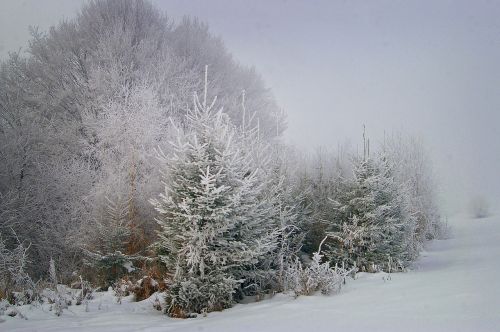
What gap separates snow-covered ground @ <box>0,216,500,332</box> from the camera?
14.4 ft

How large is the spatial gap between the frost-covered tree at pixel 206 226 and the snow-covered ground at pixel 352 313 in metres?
0.48

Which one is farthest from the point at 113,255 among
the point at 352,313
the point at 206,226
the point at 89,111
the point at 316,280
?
the point at 89,111

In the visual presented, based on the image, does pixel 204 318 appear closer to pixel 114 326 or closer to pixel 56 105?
pixel 114 326

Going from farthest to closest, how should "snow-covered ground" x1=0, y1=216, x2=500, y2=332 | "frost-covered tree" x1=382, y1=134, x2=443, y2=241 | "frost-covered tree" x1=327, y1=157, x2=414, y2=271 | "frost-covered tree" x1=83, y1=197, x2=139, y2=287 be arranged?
"frost-covered tree" x1=382, y1=134, x2=443, y2=241
"frost-covered tree" x1=83, y1=197, x2=139, y2=287
"frost-covered tree" x1=327, y1=157, x2=414, y2=271
"snow-covered ground" x1=0, y1=216, x2=500, y2=332

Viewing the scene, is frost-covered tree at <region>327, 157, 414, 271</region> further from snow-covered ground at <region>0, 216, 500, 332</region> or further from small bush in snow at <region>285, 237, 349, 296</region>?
small bush in snow at <region>285, 237, 349, 296</region>

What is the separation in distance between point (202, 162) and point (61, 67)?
15.4 metres

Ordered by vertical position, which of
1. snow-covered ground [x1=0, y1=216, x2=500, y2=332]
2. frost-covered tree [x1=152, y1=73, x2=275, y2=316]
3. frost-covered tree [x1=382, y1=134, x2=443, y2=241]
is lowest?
snow-covered ground [x1=0, y1=216, x2=500, y2=332]

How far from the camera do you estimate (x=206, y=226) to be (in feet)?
22.4

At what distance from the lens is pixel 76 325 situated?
5762 mm

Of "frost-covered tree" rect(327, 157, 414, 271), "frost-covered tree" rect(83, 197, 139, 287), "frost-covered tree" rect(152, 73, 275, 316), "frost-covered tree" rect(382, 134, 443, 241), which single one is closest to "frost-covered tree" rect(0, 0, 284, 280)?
"frost-covered tree" rect(83, 197, 139, 287)

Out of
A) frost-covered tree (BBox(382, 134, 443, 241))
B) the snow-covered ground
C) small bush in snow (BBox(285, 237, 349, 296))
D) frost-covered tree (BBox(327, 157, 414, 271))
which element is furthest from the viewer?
frost-covered tree (BBox(382, 134, 443, 241))

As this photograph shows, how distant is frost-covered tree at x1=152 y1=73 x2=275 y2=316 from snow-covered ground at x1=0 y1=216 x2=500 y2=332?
1.57 feet

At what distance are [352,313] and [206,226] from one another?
2.76 meters

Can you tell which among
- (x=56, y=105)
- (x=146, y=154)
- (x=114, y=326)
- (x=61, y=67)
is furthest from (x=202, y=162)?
(x=61, y=67)
